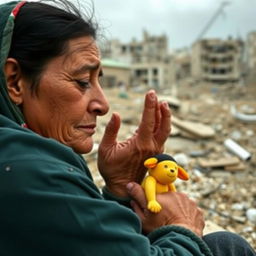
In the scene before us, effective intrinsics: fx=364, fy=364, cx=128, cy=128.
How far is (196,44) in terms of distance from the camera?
64.0m

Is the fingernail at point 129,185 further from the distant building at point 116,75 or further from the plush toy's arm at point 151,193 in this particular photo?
the distant building at point 116,75

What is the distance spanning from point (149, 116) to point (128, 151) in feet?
0.77

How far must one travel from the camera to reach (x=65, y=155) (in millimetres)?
1240

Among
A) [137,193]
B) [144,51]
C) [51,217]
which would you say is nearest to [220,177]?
[137,193]

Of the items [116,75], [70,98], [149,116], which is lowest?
[116,75]

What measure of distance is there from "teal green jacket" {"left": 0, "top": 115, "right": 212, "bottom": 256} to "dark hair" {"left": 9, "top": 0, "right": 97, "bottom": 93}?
0.31 meters

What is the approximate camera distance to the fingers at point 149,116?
1.82 meters

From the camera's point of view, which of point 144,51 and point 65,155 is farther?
point 144,51

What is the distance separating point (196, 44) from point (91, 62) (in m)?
65.3

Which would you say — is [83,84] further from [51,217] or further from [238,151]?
[238,151]

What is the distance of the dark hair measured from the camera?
1367 millimetres

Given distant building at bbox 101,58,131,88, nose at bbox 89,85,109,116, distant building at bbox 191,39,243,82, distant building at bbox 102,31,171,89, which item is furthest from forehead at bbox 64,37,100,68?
distant building at bbox 191,39,243,82

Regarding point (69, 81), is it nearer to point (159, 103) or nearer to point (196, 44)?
point (159, 103)

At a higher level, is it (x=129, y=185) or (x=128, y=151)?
(x=128, y=151)
